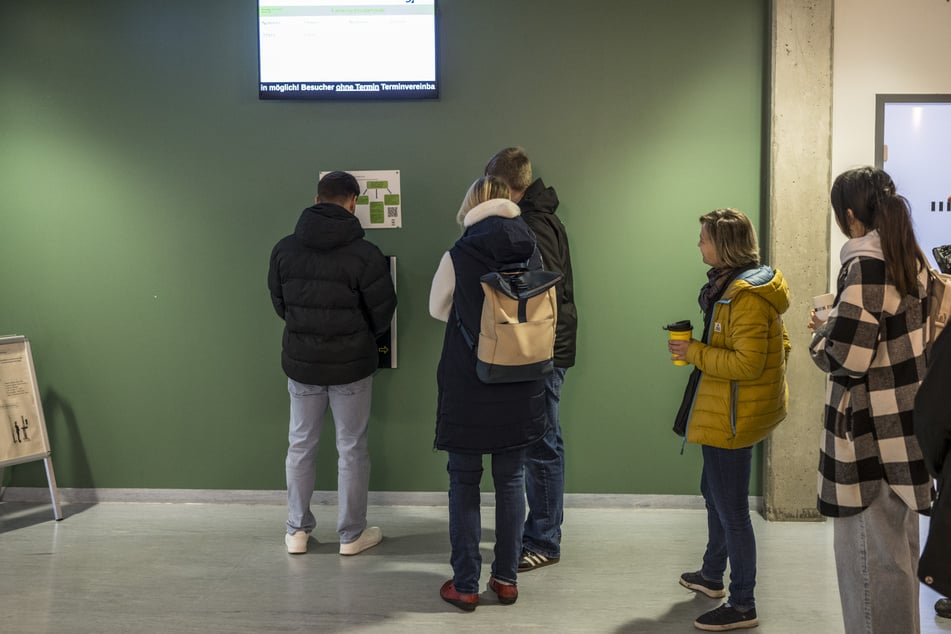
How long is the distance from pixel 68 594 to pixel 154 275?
1.72 m

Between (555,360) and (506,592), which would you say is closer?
(506,592)

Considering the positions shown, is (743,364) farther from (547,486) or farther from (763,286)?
(547,486)

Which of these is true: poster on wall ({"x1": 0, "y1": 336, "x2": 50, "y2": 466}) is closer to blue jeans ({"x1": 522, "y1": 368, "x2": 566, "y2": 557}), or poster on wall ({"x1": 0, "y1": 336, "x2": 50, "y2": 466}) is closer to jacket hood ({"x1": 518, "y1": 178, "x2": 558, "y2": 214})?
blue jeans ({"x1": 522, "y1": 368, "x2": 566, "y2": 557})

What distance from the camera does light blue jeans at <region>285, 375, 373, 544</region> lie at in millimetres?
3592

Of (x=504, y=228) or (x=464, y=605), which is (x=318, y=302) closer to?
(x=504, y=228)

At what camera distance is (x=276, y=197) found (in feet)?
13.9

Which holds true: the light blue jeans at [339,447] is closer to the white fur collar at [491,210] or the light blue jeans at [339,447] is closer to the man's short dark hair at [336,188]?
the man's short dark hair at [336,188]

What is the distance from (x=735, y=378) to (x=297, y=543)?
2.05m

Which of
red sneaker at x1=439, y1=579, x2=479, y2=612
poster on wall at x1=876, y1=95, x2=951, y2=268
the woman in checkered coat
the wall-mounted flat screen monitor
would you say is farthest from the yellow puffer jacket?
the wall-mounted flat screen monitor

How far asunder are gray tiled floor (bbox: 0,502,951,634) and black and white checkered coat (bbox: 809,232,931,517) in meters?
0.91

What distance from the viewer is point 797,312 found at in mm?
3994

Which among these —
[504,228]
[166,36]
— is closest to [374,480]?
[504,228]

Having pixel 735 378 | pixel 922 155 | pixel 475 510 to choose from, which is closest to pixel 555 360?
pixel 475 510

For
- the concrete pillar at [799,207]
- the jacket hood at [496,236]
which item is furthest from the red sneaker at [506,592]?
the concrete pillar at [799,207]
